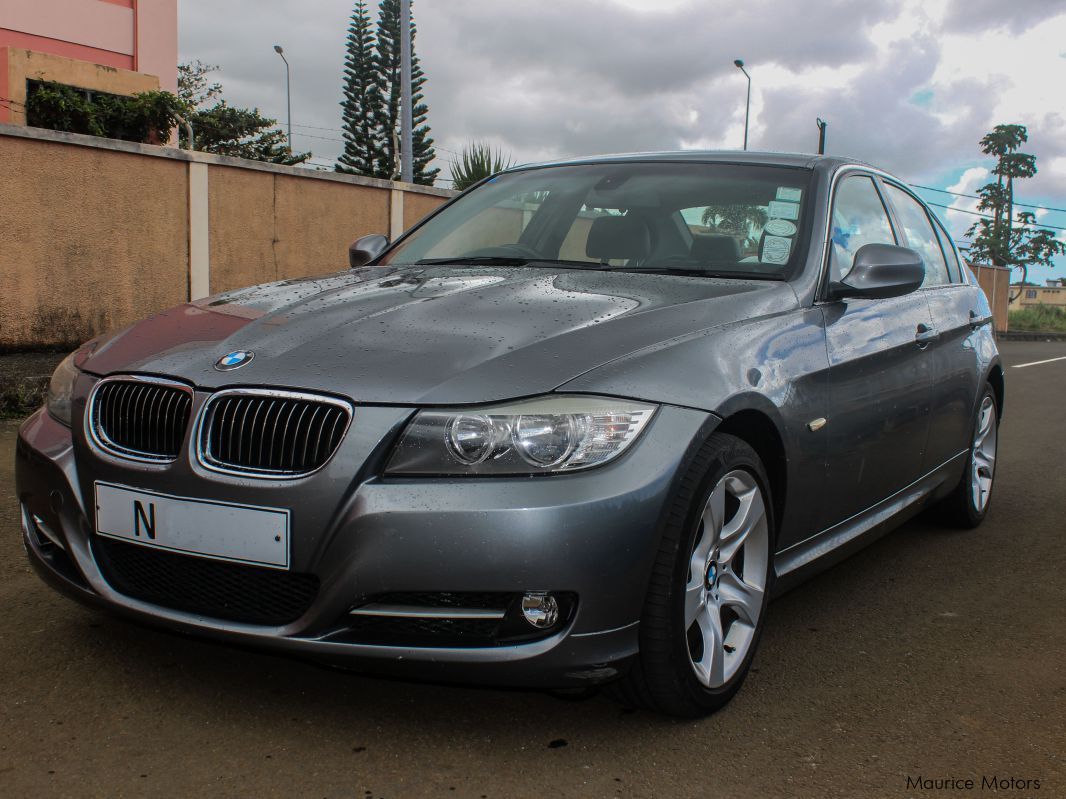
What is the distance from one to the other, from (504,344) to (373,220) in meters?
11.0

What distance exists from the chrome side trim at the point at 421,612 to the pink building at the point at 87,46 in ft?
63.2

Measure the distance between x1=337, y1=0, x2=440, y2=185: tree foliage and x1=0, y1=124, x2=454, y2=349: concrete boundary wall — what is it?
116 feet

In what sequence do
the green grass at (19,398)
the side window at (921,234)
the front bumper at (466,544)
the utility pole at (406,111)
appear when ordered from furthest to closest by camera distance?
1. the utility pole at (406,111)
2. the green grass at (19,398)
3. the side window at (921,234)
4. the front bumper at (466,544)

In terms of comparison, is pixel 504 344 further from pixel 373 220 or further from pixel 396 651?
pixel 373 220

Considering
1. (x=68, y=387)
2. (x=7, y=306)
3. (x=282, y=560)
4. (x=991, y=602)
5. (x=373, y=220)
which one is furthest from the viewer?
(x=373, y=220)

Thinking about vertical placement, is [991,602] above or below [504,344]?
below

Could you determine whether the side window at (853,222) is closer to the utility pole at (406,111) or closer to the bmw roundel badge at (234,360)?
the bmw roundel badge at (234,360)

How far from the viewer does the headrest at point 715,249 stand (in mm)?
3596

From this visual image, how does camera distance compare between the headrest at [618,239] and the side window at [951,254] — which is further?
the side window at [951,254]

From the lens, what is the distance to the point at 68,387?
2998 millimetres

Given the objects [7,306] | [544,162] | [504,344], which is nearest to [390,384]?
[504,344]

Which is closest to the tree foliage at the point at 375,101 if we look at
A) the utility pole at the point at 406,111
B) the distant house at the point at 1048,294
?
the utility pole at the point at 406,111

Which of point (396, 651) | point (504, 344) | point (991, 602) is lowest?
point (991, 602)

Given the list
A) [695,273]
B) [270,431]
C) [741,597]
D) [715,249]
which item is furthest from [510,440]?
[715,249]
